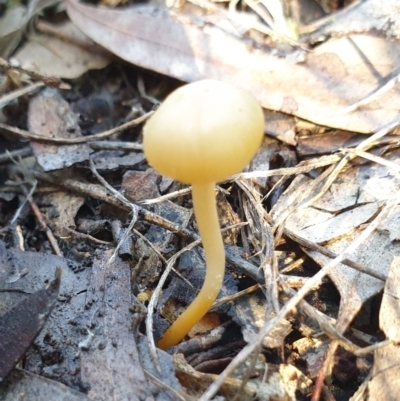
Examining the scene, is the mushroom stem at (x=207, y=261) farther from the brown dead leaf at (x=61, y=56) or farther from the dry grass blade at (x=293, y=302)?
the brown dead leaf at (x=61, y=56)

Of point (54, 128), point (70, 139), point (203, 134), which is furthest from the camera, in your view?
point (54, 128)

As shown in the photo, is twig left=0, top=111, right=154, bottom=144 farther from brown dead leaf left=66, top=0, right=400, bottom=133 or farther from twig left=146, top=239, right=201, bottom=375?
twig left=146, top=239, right=201, bottom=375

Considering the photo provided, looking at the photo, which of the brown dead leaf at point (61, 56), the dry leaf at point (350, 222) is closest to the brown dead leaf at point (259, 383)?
the dry leaf at point (350, 222)

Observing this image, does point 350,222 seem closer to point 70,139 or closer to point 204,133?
point 204,133

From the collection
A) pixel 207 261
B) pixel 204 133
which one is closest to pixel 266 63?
pixel 207 261

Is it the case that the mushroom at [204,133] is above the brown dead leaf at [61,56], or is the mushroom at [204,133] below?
above

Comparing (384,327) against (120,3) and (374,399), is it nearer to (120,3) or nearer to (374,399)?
(374,399)
